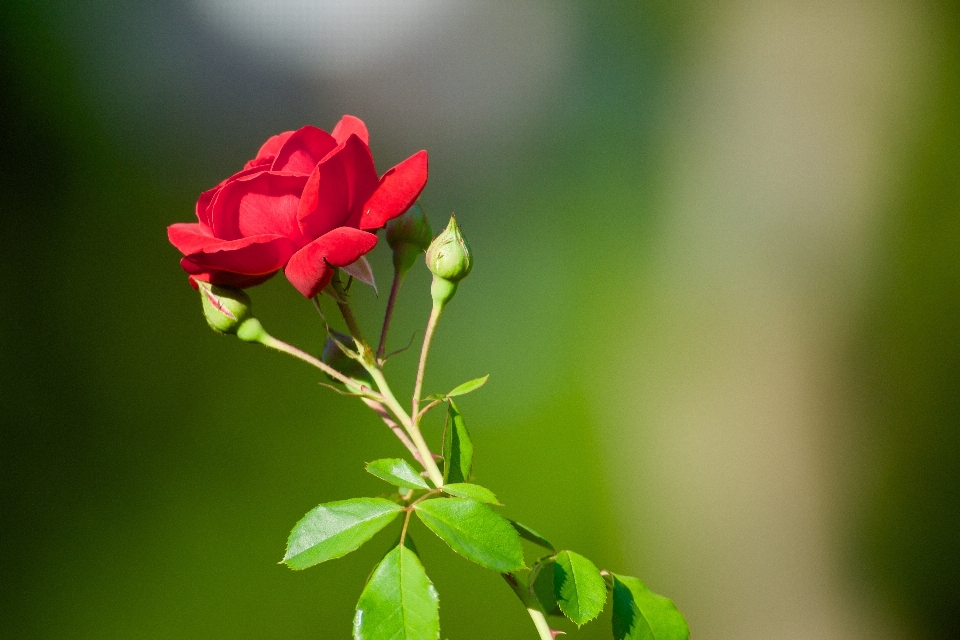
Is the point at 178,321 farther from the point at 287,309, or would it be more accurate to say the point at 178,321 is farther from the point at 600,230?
the point at 600,230

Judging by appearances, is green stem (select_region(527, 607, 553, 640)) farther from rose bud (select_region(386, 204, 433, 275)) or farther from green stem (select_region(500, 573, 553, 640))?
rose bud (select_region(386, 204, 433, 275))

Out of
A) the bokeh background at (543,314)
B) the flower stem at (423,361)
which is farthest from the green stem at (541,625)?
the bokeh background at (543,314)

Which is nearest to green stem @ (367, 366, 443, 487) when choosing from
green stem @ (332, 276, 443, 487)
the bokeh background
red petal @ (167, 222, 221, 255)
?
green stem @ (332, 276, 443, 487)

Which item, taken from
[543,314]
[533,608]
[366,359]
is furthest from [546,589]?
[543,314]

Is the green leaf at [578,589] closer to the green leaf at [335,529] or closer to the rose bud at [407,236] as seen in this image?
the green leaf at [335,529]

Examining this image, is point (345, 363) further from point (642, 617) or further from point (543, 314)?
point (543, 314)
